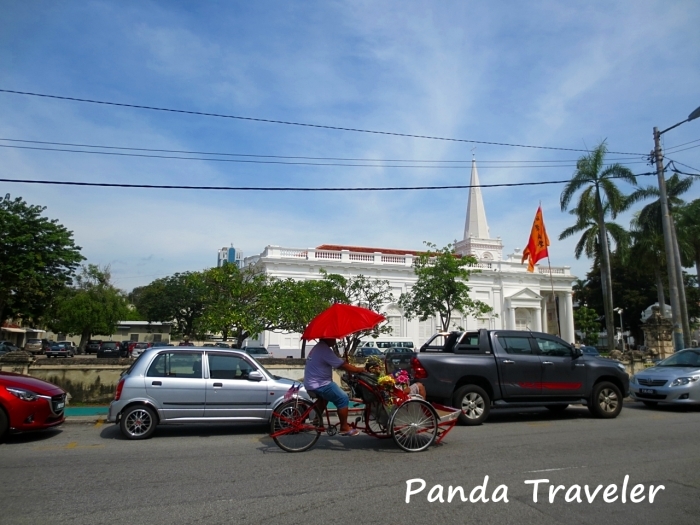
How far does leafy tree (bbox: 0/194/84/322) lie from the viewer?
34375 mm

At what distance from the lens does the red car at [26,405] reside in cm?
872

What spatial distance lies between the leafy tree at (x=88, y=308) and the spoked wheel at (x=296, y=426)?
139 feet

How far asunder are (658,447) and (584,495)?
3410 mm

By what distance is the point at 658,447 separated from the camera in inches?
331

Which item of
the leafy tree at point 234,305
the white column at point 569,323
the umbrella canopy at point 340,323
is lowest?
the umbrella canopy at point 340,323

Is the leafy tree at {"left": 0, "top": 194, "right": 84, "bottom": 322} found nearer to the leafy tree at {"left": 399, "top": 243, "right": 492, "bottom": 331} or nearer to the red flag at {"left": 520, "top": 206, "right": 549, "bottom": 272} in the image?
the leafy tree at {"left": 399, "top": 243, "right": 492, "bottom": 331}

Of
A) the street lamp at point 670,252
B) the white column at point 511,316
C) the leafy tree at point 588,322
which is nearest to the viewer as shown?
the street lamp at point 670,252

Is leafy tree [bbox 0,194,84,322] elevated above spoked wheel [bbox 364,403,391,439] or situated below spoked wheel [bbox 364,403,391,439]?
above

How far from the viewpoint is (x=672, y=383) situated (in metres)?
13.0

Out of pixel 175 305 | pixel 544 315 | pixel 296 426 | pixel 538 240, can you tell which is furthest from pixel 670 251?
pixel 175 305

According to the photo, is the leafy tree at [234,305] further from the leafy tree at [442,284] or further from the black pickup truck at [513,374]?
the leafy tree at [442,284]

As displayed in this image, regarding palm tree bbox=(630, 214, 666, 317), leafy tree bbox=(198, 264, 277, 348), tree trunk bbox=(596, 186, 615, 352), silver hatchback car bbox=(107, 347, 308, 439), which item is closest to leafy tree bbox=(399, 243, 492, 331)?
tree trunk bbox=(596, 186, 615, 352)

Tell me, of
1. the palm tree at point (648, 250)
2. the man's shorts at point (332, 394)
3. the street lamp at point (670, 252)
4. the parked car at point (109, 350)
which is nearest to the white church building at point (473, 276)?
the palm tree at point (648, 250)

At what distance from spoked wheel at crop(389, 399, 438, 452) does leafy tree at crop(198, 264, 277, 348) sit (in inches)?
588
